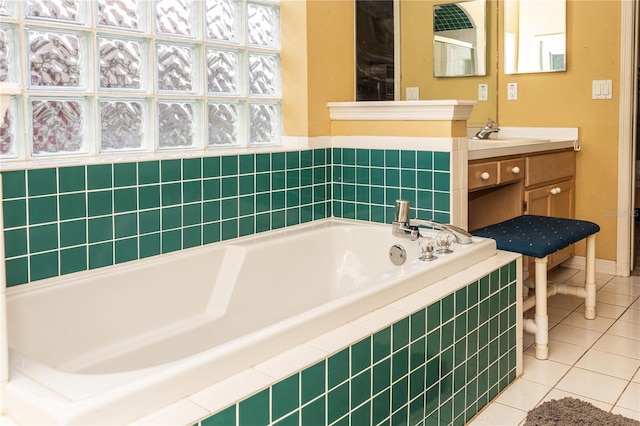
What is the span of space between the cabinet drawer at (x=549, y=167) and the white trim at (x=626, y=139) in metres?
0.29

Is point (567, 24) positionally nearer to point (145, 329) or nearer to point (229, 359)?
point (145, 329)

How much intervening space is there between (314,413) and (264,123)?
5.47 feet

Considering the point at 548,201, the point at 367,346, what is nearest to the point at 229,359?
the point at 367,346

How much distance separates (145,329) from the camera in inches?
83.6

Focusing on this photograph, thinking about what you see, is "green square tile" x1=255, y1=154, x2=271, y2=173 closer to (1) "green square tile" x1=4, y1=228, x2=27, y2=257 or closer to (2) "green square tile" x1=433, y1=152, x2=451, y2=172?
(2) "green square tile" x1=433, y1=152, x2=451, y2=172

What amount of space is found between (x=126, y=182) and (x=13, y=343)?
2.05 ft

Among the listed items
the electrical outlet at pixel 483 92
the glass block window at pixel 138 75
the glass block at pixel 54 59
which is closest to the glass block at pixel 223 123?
the glass block window at pixel 138 75

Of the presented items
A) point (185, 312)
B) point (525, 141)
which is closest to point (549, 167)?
point (525, 141)

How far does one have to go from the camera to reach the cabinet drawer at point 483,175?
2.82 meters

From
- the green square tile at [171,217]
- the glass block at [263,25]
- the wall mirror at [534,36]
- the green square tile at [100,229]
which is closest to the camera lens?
the green square tile at [100,229]

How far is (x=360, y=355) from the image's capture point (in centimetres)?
160

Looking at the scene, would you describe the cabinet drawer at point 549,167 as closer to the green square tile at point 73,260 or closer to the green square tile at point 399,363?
the green square tile at point 399,363

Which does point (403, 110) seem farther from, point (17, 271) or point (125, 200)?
point (17, 271)

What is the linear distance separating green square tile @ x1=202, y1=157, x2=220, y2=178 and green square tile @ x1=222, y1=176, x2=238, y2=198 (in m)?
0.05
